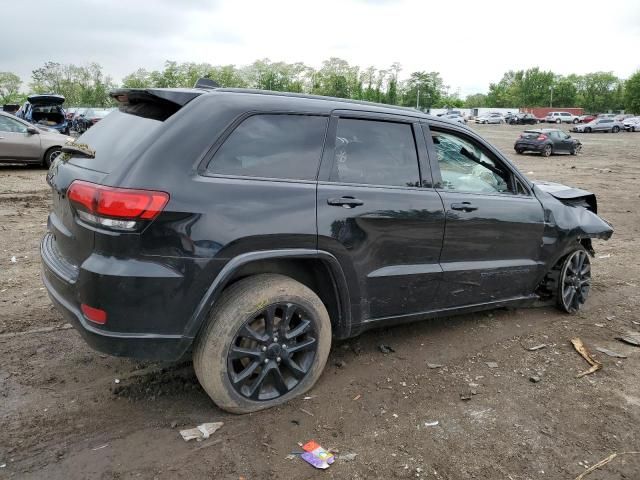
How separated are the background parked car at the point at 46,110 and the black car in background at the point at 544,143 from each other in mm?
21072

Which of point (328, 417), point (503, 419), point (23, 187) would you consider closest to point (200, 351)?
point (328, 417)

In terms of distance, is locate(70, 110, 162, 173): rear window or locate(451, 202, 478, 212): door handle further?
locate(451, 202, 478, 212): door handle

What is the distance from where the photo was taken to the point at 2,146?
13.0m

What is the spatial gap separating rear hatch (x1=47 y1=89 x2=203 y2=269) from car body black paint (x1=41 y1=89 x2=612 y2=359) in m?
0.01

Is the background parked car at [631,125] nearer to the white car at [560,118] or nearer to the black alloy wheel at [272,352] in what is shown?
the white car at [560,118]

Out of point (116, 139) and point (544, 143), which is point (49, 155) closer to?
point (116, 139)

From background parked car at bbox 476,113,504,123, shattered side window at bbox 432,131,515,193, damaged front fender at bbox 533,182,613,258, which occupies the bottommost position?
damaged front fender at bbox 533,182,613,258

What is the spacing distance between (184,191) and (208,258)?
0.36 meters

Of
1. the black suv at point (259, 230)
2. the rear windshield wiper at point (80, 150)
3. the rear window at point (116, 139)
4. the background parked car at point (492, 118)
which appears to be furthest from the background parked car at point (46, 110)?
the background parked car at point (492, 118)

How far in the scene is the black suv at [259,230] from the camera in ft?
Result: 8.58

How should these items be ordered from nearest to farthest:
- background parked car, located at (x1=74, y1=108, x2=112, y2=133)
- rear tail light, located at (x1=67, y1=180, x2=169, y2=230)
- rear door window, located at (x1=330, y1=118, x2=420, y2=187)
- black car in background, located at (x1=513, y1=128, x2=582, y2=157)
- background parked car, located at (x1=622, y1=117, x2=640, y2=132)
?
rear tail light, located at (x1=67, y1=180, x2=169, y2=230), rear door window, located at (x1=330, y1=118, x2=420, y2=187), background parked car, located at (x1=74, y1=108, x2=112, y2=133), black car in background, located at (x1=513, y1=128, x2=582, y2=157), background parked car, located at (x1=622, y1=117, x2=640, y2=132)

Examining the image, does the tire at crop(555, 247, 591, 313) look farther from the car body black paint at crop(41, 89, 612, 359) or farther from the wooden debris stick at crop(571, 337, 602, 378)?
the car body black paint at crop(41, 89, 612, 359)

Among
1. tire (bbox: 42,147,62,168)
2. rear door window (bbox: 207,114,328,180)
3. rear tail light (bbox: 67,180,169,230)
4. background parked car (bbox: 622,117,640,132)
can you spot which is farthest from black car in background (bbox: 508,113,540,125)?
rear tail light (bbox: 67,180,169,230)

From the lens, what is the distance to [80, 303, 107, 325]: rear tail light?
2.62m
